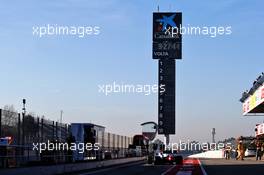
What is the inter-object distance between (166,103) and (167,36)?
14.2m

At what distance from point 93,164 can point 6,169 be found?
58.7ft

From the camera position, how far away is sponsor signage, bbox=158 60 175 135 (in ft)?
409

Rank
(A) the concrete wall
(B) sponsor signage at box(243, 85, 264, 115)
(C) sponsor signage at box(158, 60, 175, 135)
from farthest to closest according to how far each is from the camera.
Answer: (C) sponsor signage at box(158, 60, 175, 135), (B) sponsor signage at box(243, 85, 264, 115), (A) the concrete wall

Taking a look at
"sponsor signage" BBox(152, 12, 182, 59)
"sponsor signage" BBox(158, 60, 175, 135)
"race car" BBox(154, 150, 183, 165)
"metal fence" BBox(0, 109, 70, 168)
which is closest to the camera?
"metal fence" BBox(0, 109, 70, 168)

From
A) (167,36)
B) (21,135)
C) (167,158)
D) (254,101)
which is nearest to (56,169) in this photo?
(21,135)

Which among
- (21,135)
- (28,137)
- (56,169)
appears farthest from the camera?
(56,169)

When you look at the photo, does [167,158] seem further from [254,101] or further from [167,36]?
[167,36]

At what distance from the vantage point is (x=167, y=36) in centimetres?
12050

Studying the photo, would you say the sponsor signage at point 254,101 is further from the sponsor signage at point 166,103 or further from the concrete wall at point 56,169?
the concrete wall at point 56,169

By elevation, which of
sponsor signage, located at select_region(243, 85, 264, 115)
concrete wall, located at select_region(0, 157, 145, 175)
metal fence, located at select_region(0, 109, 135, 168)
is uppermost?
sponsor signage, located at select_region(243, 85, 264, 115)

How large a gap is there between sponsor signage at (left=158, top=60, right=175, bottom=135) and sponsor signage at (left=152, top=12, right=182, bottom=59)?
3176 mm

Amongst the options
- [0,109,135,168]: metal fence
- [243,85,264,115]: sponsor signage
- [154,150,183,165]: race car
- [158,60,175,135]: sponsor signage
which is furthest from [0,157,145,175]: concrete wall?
[158,60,175,135]: sponsor signage

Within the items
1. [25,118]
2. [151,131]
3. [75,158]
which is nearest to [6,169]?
[25,118]

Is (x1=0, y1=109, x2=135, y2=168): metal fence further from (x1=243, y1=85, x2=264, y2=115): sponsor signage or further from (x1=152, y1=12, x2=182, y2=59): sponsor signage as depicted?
(x1=152, y1=12, x2=182, y2=59): sponsor signage
